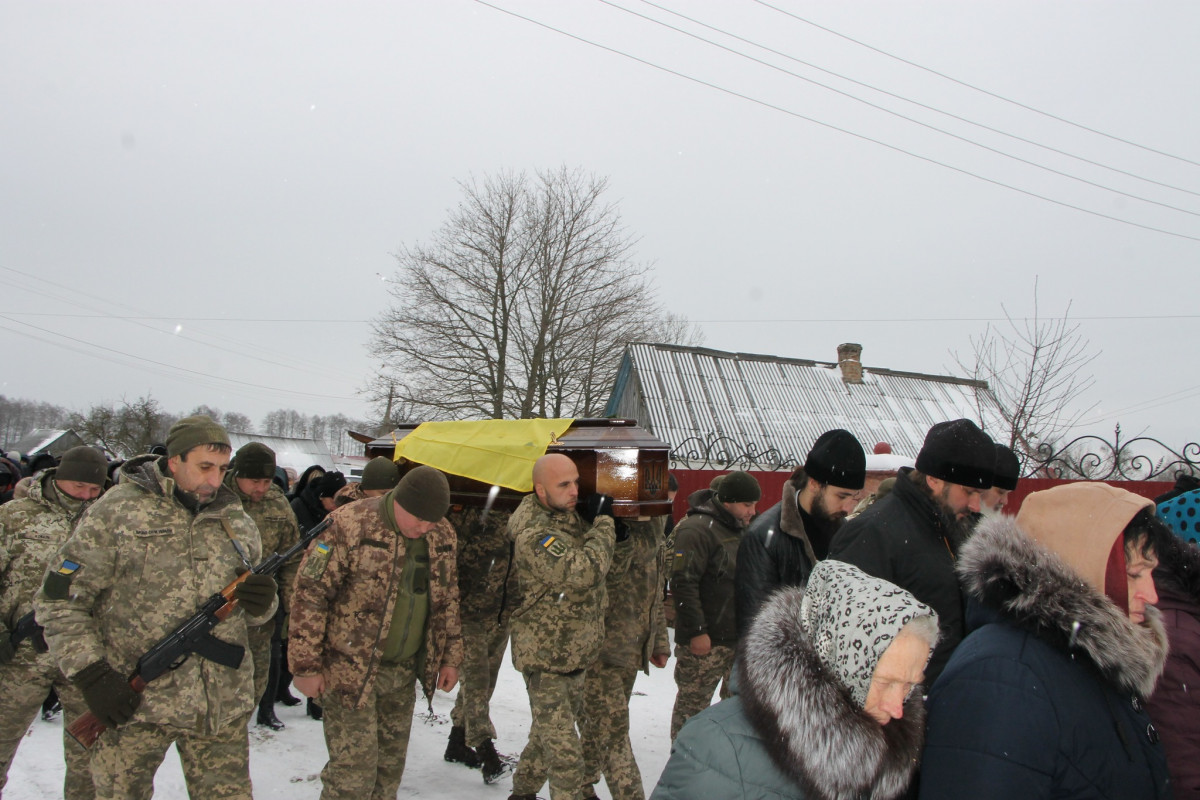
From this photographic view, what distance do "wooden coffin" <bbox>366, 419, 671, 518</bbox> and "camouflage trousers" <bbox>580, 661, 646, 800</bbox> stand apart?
0.92 meters

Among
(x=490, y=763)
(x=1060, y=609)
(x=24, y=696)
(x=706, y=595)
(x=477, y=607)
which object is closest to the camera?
(x=1060, y=609)

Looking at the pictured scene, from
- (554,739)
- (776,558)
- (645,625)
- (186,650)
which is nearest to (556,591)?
(554,739)

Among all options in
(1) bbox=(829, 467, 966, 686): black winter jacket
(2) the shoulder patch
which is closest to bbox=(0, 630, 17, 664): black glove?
(2) the shoulder patch

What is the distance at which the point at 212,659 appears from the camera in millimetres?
3041

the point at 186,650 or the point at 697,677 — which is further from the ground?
the point at 186,650

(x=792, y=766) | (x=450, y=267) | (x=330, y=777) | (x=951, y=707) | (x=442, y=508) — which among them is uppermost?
(x=450, y=267)

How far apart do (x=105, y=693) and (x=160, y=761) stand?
40 centimetres

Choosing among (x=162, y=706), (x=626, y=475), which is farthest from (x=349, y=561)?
(x=626, y=475)

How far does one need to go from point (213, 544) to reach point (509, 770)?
2445 millimetres

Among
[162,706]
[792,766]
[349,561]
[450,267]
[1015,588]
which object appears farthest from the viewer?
[450,267]

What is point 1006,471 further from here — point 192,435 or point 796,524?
point 192,435

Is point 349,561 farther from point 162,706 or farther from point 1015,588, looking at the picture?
point 1015,588

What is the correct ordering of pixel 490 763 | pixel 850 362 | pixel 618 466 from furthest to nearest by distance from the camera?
pixel 850 362
pixel 490 763
pixel 618 466

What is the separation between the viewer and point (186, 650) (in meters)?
2.98
